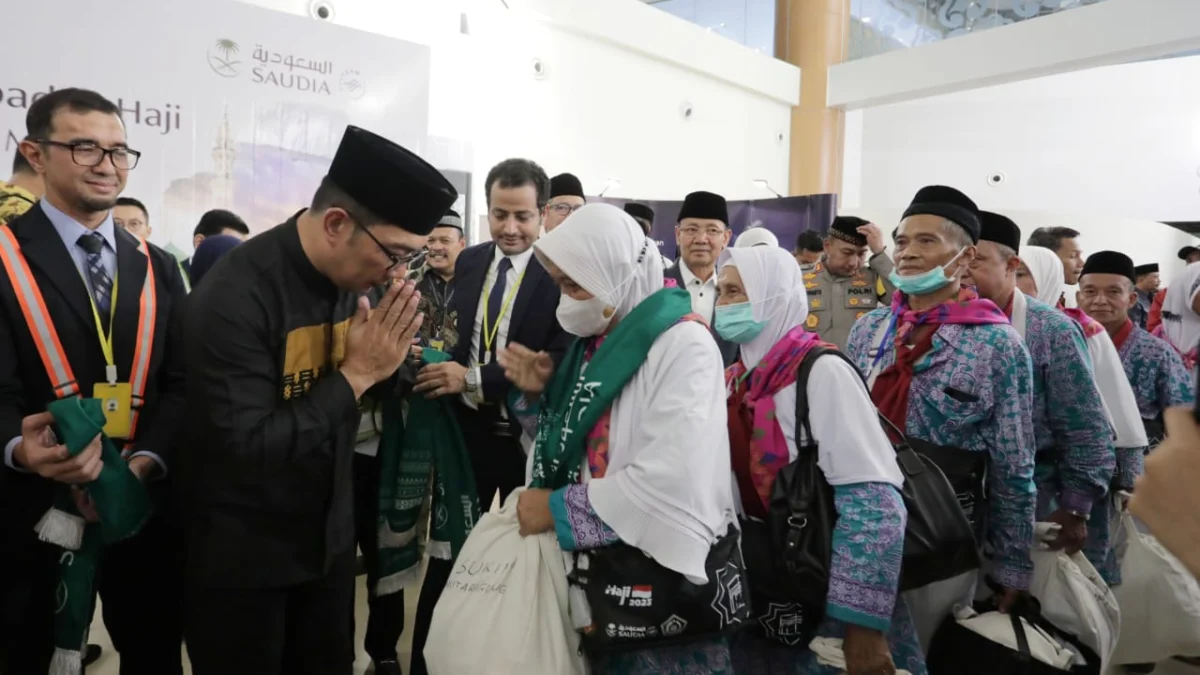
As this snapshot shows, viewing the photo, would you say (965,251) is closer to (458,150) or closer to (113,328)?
(113,328)

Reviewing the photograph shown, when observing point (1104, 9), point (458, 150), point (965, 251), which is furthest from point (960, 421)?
point (1104, 9)

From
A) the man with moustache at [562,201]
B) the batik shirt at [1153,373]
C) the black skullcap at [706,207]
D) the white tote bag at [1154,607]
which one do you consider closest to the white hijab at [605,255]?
the man with moustache at [562,201]

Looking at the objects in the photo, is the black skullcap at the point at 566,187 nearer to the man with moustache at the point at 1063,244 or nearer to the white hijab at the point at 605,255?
the white hijab at the point at 605,255

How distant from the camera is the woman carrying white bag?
1428 mm

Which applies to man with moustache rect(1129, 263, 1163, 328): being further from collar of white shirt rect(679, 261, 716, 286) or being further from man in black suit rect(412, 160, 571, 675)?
man in black suit rect(412, 160, 571, 675)

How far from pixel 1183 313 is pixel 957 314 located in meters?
3.05

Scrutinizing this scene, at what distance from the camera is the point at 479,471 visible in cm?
252

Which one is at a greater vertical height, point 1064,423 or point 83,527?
point 1064,423

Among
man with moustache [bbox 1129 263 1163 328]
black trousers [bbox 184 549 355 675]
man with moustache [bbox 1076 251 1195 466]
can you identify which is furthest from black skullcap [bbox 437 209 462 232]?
man with moustache [bbox 1129 263 1163 328]

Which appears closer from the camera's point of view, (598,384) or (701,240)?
(598,384)

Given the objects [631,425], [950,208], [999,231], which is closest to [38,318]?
[631,425]

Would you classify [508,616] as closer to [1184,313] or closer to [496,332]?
[496,332]

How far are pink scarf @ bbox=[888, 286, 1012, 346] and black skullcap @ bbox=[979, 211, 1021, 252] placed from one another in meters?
0.48

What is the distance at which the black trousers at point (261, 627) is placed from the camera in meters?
1.49
